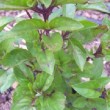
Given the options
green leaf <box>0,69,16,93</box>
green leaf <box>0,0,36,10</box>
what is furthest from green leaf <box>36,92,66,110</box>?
green leaf <box>0,0,36,10</box>

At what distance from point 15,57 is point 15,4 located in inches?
8.7

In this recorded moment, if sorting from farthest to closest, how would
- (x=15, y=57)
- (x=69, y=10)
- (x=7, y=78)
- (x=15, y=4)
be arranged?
(x=7, y=78)
(x=69, y=10)
(x=15, y=57)
(x=15, y=4)

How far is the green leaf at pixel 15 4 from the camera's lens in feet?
2.99

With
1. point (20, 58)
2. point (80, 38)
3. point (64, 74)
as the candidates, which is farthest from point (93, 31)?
point (20, 58)

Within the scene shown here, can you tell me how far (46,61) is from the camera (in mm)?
996

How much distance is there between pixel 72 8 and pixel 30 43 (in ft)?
0.77

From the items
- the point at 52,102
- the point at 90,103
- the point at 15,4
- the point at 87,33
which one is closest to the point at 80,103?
the point at 90,103

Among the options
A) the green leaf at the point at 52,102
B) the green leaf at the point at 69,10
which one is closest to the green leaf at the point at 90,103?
the green leaf at the point at 52,102

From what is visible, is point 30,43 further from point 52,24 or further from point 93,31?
point 93,31

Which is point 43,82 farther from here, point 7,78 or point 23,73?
point 7,78

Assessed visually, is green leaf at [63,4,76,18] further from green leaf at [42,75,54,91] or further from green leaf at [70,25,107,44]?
green leaf at [42,75,54,91]

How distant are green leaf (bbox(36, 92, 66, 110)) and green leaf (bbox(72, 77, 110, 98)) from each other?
64 mm

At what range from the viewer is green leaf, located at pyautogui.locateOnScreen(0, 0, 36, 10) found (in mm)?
912

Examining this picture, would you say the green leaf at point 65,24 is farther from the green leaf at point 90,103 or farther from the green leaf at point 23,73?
the green leaf at point 90,103
